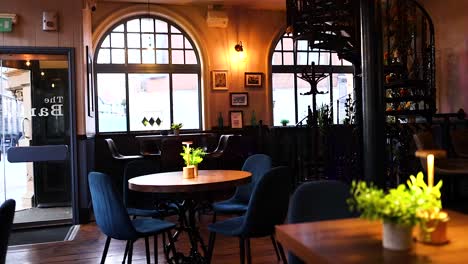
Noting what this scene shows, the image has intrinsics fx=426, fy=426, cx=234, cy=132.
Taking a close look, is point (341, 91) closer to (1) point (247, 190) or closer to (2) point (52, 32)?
(1) point (247, 190)

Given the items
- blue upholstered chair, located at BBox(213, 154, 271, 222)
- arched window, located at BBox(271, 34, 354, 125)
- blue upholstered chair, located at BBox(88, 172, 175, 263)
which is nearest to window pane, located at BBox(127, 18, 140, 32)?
arched window, located at BBox(271, 34, 354, 125)

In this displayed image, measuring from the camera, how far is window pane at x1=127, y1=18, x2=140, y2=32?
819cm

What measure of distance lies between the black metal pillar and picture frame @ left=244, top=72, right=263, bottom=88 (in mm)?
5799

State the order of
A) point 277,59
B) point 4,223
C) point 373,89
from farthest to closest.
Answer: point 277,59 → point 373,89 → point 4,223

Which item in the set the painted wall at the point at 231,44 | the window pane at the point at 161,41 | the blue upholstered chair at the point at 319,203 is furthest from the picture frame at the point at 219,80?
the blue upholstered chair at the point at 319,203

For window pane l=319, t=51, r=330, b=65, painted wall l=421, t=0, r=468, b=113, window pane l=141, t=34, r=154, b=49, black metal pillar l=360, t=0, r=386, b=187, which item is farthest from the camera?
window pane l=319, t=51, r=330, b=65

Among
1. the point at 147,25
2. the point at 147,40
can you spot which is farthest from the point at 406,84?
the point at 147,25

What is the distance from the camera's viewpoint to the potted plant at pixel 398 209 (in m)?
1.30

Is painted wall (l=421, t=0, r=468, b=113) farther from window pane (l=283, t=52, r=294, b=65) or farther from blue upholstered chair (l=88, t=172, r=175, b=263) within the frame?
blue upholstered chair (l=88, t=172, r=175, b=263)

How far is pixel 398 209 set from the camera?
51.3 inches

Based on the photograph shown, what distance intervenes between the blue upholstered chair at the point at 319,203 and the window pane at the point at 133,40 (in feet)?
22.0

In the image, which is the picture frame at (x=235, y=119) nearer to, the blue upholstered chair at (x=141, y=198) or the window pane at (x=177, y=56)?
the window pane at (x=177, y=56)

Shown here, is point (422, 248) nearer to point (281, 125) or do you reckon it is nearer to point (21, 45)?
point (21, 45)

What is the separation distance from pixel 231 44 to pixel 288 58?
1356 millimetres
